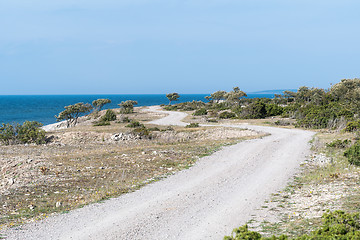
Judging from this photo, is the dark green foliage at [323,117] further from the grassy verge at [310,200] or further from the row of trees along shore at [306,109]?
the grassy verge at [310,200]

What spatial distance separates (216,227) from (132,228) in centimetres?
239

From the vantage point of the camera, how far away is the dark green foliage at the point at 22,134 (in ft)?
103

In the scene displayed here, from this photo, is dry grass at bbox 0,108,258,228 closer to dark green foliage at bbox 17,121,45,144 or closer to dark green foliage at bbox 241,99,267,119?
dark green foliage at bbox 17,121,45,144

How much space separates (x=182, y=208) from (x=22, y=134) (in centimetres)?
2699

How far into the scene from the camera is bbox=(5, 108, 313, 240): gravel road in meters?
8.57

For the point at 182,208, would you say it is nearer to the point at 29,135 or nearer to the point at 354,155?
the point at 354,155

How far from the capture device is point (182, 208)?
10453 millimetres

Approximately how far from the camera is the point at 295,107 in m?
48.4

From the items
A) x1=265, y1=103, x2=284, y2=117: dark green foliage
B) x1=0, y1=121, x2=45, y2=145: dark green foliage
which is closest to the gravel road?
x1=0, y1=121, x2=45, y2=145: dark green foliage

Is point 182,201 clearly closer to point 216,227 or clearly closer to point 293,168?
point 216,227

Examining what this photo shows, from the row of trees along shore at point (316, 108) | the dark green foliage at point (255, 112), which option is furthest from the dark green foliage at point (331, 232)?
the dark green foliage at point (255, 112)

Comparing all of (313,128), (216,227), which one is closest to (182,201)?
(216,227)

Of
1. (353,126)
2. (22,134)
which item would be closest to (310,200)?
(353,126)

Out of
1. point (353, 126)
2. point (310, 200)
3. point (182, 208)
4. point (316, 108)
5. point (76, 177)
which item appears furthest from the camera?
point (316, 108)
